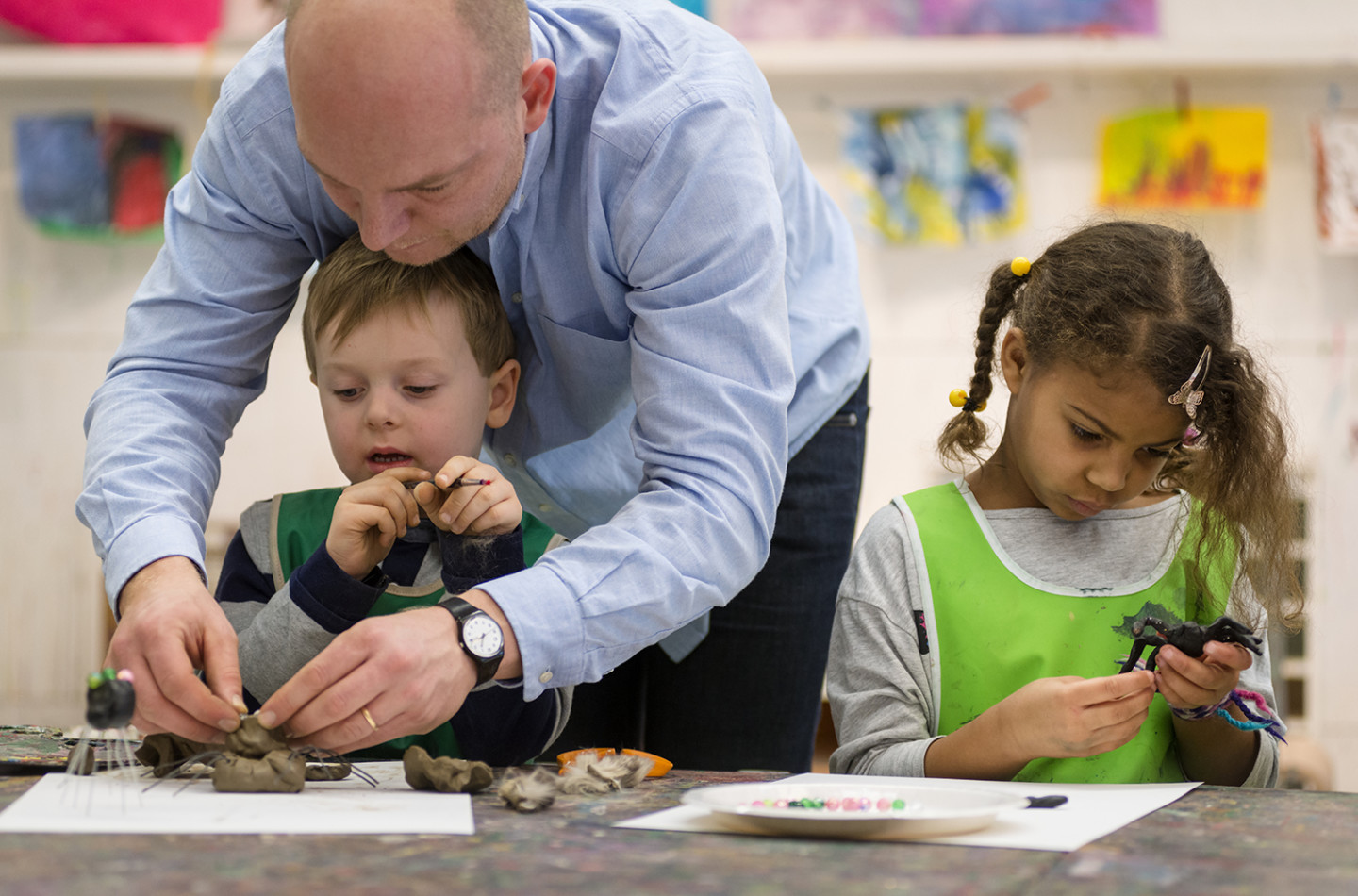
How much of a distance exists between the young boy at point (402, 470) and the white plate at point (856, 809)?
0.34m

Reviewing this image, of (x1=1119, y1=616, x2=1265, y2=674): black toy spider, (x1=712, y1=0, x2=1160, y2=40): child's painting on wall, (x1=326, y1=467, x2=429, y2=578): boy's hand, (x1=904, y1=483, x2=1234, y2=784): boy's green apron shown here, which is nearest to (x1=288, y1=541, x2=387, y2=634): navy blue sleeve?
(x1=326, y1=467, x2=429, y2=578): boy's hand

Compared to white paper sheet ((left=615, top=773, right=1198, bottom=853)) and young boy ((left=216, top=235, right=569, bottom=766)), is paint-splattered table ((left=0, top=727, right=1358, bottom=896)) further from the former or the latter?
young boy ((left=216, top=235, right=569, bottom=766))

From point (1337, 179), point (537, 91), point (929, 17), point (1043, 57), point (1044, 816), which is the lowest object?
point (1044, 816)

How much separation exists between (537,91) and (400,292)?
0.26 meters

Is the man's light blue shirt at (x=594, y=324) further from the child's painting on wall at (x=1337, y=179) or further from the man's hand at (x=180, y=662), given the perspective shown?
the child's painting on wall at (x=1337, y=179)

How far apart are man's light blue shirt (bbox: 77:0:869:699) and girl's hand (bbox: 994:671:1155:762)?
0.88ft

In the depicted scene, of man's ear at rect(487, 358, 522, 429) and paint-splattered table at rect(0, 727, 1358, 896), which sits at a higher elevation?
man's ear at rect(487, 358, 522, 429)

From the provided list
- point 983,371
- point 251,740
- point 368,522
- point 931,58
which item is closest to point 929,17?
point 931,58

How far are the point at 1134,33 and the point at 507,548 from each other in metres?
2.45

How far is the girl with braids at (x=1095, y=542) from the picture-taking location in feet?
4.01

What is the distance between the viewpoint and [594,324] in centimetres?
128

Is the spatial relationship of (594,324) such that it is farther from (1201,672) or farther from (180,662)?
(1201,672)

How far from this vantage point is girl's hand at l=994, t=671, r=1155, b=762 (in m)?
1.06

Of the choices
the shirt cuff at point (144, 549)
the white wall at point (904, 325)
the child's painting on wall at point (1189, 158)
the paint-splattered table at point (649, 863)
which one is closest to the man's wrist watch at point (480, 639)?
the paint-splattered table at point (649, 863)
